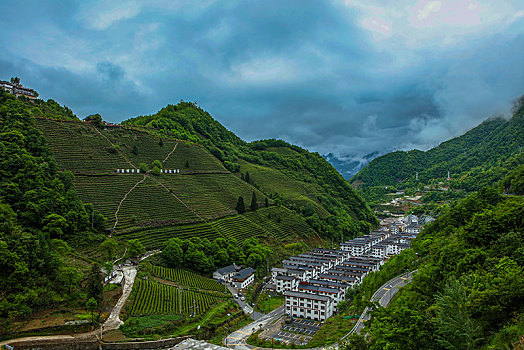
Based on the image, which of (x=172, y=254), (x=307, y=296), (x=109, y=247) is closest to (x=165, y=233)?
(x=172, y=254)

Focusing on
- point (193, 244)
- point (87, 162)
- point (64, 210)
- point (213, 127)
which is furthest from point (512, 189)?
point (213, 127)

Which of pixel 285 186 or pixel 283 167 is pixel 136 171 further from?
pixel 283 167

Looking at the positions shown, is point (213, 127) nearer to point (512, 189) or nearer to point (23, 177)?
point (23, 177)

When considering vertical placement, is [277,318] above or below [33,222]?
below


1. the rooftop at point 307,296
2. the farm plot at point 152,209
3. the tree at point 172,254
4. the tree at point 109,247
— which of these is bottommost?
the rooftop at point 307,296

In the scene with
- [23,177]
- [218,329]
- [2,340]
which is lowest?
[218,329]

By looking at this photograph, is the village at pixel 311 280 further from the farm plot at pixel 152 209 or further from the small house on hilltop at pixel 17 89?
the small house on hilltop at pixel 17 89

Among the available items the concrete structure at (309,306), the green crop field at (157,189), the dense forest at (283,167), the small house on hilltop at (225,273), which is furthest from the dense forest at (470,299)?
the dense forest at (283,167)
